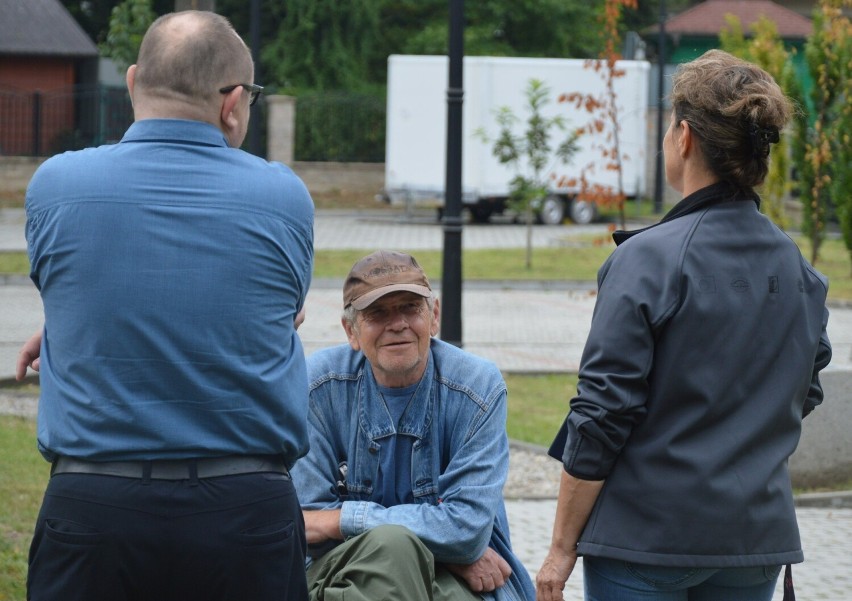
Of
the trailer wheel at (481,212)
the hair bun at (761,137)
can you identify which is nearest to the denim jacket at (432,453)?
the hair bun at (761,137)

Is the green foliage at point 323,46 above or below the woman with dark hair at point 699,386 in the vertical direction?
above

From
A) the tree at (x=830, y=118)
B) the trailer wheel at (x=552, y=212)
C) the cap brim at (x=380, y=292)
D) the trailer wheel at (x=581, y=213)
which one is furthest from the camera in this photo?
the trailer wheel at (x=581, y=213)

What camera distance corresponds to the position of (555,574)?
9.52 feet

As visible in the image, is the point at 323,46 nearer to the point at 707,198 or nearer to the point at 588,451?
the point at 707,198

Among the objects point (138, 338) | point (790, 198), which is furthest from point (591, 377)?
point (790, 198)

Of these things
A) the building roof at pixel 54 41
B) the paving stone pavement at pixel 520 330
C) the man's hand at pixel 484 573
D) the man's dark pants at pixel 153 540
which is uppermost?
the building roof at pixel 54 41

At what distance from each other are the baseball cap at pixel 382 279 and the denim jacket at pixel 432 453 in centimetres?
19

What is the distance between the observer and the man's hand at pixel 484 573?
356cm

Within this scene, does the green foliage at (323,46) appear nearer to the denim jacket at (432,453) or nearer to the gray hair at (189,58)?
the denim jacket at (432,453)

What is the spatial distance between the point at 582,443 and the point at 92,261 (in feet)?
3.46

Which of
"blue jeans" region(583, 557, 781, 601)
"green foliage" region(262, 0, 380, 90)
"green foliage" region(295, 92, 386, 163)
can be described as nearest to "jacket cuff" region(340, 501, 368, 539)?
"blue jeans" region(583, 557, 781, 601)

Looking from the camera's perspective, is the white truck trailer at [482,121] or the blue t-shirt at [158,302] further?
the white truck trailer at [482,121]

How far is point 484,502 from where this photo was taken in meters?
3.54

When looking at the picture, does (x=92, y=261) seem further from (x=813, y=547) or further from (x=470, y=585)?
(x=813, y=547)
